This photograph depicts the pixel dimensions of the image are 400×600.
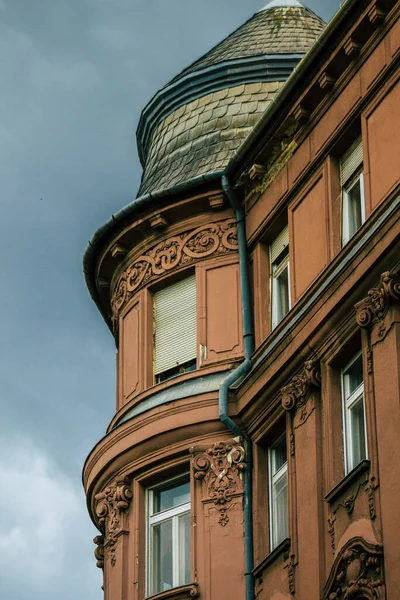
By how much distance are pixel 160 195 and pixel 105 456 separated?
14.2ft

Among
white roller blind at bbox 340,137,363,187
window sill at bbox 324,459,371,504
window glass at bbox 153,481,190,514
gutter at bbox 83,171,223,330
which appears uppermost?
gutter at bbox 83,171,223,330

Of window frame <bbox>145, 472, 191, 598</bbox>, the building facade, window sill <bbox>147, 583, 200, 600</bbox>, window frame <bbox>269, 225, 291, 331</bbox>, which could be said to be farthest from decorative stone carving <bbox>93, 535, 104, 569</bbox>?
window frame <bbox>269, 225, 291, 331</bbox>

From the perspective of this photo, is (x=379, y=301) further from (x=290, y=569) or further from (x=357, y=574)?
(x=290, y=569)

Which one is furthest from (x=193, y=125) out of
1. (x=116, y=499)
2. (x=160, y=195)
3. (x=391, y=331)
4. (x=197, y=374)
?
(x=391, y=331)

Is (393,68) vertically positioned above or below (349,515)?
above

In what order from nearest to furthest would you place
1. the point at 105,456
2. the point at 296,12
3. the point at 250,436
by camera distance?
the point at 250,436
the point at 105,456
the point at 296,12

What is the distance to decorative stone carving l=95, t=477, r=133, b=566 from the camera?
2416 centimetres

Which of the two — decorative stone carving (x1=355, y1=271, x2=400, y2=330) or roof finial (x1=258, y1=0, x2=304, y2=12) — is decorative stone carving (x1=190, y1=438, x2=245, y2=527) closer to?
decorative stone carving (x1=355, y1=271, x2=400, y2=330)

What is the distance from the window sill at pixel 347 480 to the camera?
752 inches

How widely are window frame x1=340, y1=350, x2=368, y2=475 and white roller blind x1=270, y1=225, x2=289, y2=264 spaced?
3716mm

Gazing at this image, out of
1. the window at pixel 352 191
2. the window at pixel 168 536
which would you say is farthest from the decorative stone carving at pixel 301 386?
the window at pixel 168 536

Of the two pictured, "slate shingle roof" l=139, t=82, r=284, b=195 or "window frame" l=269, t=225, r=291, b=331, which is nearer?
"window frame" l=269, t=225, r=291, b=331

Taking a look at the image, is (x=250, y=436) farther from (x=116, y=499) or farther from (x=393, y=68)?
(x=393, y=68)

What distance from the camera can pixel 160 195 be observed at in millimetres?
25625
